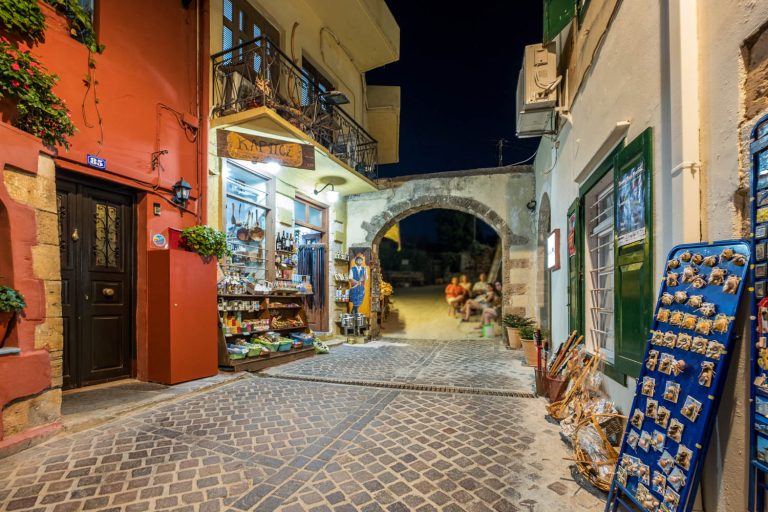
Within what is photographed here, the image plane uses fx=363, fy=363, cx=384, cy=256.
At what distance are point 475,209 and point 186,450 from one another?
340 inches

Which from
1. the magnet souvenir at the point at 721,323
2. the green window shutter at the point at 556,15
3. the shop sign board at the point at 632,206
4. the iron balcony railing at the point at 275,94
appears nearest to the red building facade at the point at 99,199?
the iron balcony railing at the point at 275,94

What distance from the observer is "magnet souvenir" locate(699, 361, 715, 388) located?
185 centimetres

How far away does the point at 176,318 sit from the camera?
5.16 meters

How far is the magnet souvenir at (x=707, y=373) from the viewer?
1849 mm

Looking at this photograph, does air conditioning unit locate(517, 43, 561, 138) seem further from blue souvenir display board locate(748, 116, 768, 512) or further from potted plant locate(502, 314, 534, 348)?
potted plant locate(502, 314, 534, 348)

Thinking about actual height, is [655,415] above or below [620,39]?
below

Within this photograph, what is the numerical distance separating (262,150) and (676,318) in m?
6.42

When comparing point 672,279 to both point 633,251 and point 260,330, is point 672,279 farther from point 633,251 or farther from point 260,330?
point 260,330

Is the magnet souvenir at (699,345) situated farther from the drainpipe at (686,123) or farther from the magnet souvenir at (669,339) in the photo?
the drainpipe at (686,123)

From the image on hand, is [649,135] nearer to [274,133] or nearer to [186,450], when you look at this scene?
[186,450]

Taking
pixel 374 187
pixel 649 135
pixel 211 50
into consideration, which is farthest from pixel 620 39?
pixel 374 187

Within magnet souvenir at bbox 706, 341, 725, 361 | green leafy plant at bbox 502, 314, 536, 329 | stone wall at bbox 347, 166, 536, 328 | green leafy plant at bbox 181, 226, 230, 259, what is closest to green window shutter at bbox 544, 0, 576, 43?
stone wall at bbox 347, 166, 536, 328

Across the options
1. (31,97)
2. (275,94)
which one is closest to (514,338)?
(275,94)

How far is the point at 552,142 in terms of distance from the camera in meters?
6.85
